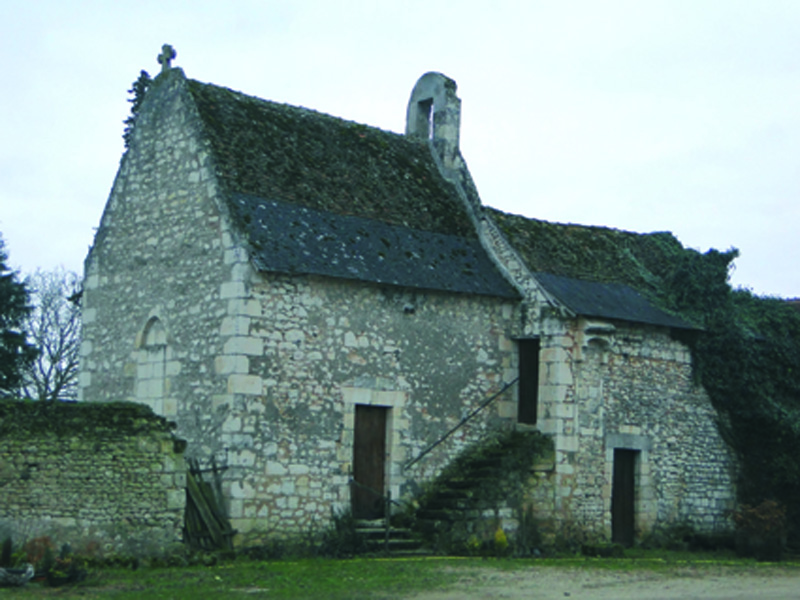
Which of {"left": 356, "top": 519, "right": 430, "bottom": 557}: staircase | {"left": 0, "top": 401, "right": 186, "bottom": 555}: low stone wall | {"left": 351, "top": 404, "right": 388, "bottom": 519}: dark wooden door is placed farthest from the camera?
{"left": 351, "top": 404, "right": 388, "bottom": 519}: dark wooden door

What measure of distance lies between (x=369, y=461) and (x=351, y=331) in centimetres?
218

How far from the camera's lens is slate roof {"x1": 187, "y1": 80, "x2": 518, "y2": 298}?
17547mm

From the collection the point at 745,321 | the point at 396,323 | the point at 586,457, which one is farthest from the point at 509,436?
the point at 745,321

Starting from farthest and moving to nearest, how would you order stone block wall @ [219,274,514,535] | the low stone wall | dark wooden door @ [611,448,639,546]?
dark wooden door @ [611,448,639,546] < stone block wall @ [219,274,514,535] < the low stone wall

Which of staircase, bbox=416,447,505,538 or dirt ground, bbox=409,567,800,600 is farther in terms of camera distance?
staircase, bbox=416,447,505,538

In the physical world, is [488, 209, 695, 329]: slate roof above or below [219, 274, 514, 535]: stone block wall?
above

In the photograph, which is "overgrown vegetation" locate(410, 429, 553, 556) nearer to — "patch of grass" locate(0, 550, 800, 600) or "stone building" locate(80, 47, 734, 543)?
"stone building" locate(80, 47, 734, 543)

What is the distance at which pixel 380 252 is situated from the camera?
1859 cm

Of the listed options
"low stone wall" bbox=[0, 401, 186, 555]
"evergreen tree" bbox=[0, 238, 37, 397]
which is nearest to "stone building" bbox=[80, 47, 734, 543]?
"low stone wall" bbox=[0, 401, 186, 555]

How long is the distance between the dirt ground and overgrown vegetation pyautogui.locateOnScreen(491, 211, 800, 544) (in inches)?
210

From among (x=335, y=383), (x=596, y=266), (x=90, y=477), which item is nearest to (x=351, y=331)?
(x=335, y=383)

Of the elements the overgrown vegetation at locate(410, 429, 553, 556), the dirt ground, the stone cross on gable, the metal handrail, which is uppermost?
the stone cross on gable

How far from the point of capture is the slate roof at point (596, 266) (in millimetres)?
20000

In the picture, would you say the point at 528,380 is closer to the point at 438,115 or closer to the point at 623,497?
the point at 623,497
